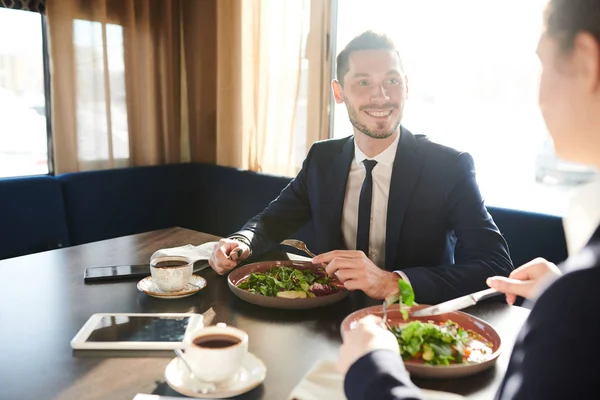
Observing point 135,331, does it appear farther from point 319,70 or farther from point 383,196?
point 319,70

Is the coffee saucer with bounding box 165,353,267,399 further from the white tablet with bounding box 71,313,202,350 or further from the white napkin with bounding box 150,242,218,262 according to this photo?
the white napkin with bounding box 150,242,218,262

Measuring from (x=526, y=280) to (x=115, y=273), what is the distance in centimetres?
111

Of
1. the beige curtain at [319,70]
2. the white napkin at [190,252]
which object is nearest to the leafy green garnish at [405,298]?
the white napkin at [190,252]

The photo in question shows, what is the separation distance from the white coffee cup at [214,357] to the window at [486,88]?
191cm

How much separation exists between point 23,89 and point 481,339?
9.96ft

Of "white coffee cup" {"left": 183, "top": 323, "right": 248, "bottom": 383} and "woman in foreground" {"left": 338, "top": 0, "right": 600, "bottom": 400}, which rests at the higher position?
"woman in foreground" {"left": 338, "top": 0, "right": 600, "bottom": 400}

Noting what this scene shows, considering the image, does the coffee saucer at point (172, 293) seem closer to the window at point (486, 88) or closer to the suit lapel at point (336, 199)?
the suit lapel at point (336, 199)

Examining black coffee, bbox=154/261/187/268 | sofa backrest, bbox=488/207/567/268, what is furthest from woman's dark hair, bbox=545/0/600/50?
sofa backrest, bbox=488/207/567/268

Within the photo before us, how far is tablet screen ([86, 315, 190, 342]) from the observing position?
1081mm

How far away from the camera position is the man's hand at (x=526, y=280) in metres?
1.04

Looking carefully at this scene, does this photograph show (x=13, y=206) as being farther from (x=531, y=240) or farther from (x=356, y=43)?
(x=531, y=240)

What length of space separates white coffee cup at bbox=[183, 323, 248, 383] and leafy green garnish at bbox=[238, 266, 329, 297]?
15.3 inches

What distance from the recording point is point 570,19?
620 millimetres

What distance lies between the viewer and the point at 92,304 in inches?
50.9
